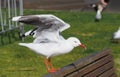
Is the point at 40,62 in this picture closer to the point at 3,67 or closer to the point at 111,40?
the point at 3,67

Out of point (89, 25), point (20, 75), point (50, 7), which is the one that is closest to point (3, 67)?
point (20, 75)

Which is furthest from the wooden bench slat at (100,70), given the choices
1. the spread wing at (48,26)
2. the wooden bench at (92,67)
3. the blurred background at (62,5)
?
the blurred background at (62,5)

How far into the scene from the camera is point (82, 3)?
21062 mm

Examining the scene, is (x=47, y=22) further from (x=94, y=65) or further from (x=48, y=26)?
(x=94, y=65)

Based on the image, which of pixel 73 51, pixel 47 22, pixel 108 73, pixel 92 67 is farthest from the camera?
pixel 73 51

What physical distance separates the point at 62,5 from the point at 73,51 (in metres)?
10.1

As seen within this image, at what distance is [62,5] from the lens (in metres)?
20.6

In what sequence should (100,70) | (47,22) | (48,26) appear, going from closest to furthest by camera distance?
1. (100,70)
2. (47,22)
3. (48,26)

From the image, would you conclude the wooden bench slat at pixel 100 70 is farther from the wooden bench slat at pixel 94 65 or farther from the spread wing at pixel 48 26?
the spread wing at pixel 48 26

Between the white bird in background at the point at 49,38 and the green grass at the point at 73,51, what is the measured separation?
7.39ft

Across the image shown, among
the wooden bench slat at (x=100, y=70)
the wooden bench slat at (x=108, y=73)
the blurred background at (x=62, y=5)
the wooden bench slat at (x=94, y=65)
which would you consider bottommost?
the blurred background at (x=62, y=5)

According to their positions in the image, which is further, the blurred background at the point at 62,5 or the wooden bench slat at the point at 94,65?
the blurred background at the point at 62,5

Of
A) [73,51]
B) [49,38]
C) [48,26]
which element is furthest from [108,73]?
[73,51]

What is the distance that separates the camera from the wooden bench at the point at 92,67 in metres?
4.38
